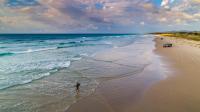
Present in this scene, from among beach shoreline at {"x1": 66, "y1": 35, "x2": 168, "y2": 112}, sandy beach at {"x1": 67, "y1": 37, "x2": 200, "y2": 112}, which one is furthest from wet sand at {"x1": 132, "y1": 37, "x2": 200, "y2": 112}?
beach shoreline at {"x1": 66, "y1": 35, "x2": 168, "y2": 112}

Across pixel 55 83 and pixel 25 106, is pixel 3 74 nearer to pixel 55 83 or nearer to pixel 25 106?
pixel 55 83

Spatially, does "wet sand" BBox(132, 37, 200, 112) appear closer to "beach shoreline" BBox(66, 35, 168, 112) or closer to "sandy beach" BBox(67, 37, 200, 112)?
"sandy beach" BBox(67, 37, 200, 112)

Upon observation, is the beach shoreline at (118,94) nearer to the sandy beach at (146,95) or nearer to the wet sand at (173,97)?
the sandy beach at (146,95)

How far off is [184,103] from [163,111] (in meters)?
1.68

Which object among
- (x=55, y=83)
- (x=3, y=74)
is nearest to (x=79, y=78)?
(x=55, y=83)

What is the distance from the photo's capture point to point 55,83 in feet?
44.0

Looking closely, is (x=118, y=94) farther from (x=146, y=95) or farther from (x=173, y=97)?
(x=173, y=97)

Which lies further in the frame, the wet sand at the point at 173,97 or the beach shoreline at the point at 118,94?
the beach shoreline at the point at 118,94

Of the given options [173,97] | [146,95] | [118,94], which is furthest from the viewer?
[118,94]

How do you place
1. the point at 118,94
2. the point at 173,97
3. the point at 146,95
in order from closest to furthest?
the point at 173,97
the point at 146,95
the point at 118,94

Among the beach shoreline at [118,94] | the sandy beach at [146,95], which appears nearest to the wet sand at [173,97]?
the sandy beach at [146,95]

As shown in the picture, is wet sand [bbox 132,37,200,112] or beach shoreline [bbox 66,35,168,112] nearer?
wet sand [bbox 132,37,200,112]

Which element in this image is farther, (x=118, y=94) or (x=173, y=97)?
(x=118, y=94)

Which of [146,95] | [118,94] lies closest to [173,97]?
[146,95]
